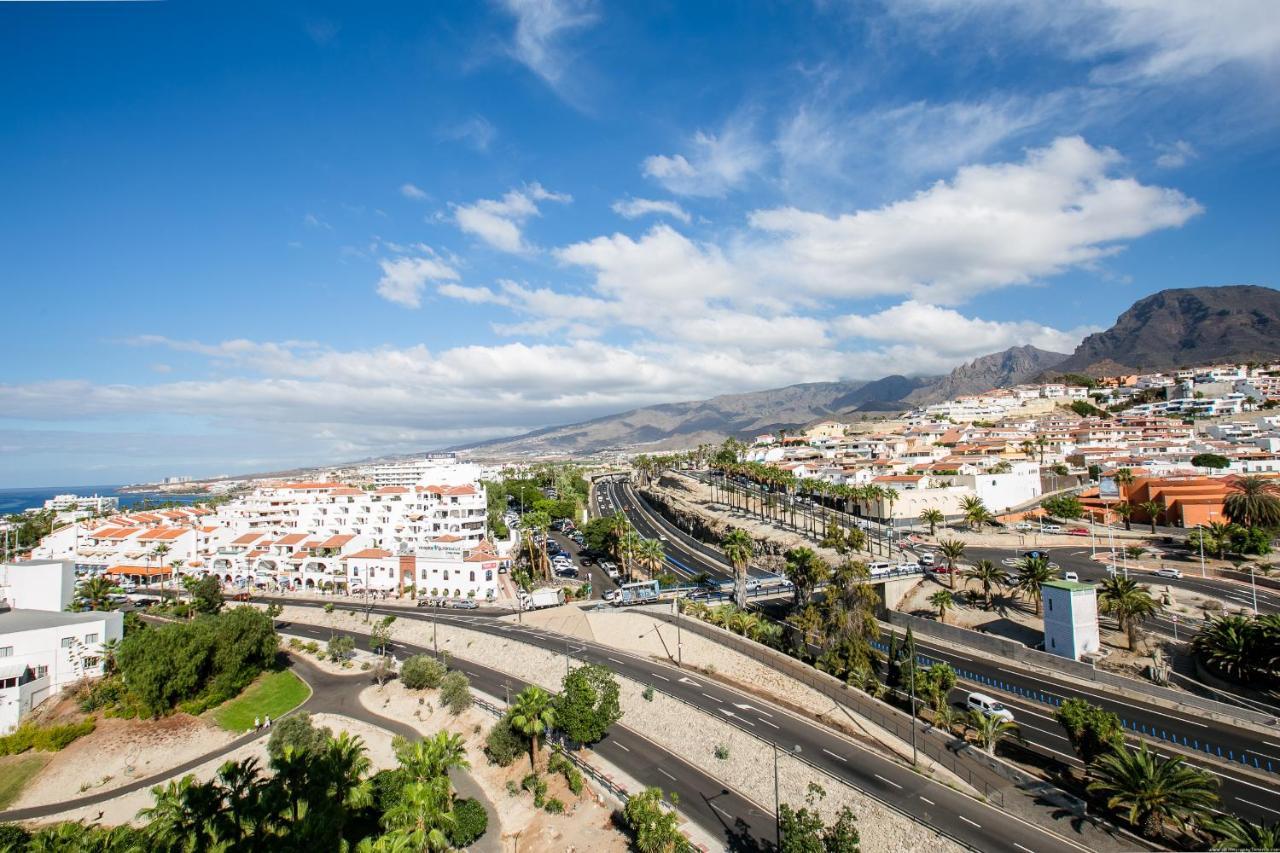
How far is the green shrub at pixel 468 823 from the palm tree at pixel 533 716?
522 cm

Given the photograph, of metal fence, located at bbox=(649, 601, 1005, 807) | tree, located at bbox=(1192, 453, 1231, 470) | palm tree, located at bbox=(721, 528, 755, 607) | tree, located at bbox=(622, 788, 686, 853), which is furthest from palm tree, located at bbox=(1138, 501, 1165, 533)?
tree, located at bbox=(622, 788, 686, 853)

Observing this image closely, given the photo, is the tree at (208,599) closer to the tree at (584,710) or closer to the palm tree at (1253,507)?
the tree at (584,710)

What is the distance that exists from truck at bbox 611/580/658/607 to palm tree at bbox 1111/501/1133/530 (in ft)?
239

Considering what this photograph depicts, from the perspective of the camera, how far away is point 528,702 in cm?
4541

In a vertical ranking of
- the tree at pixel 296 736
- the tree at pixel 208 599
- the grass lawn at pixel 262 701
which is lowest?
the grass lawn at pixel 262 701

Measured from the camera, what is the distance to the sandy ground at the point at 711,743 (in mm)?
33781

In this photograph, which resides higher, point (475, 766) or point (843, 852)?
point (843, 852)

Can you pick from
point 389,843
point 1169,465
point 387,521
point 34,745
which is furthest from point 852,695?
point 1169,465

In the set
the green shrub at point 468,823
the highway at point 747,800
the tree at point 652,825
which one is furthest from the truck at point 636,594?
the tree at point 652,825

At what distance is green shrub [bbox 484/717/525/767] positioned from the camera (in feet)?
157

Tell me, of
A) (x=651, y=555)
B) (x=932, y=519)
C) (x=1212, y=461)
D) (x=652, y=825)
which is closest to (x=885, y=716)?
(x=652, y=825)

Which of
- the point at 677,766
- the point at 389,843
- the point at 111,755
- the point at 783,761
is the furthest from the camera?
the point at 111,755

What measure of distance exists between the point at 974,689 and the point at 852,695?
11206mm

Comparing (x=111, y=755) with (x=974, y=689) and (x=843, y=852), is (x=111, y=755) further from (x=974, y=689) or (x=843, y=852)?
(x=974, y=689)
